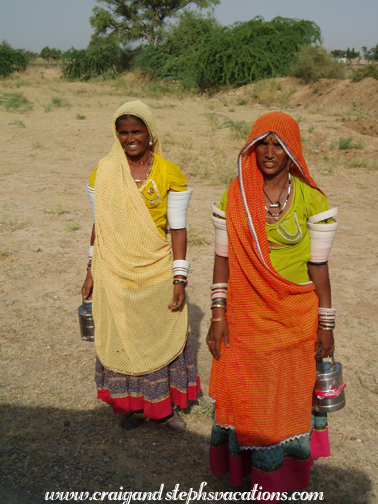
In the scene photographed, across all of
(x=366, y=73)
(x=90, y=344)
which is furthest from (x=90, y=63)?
(x=90, y=344)

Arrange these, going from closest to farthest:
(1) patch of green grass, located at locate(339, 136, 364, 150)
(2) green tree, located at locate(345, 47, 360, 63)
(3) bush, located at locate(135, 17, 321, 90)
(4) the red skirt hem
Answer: (4) the red skirt hem, (1) patch of green grass, located at locate(339, 136, 364, 150), (3) bush, located at locate(135, 17, 321, 90), (2) green tree, located at locate(345, 47, 360, 63)

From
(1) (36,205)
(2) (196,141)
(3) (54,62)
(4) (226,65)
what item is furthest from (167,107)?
(3) (54,62)

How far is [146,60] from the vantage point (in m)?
30.6

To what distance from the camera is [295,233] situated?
2041 mm

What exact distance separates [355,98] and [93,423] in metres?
16.3

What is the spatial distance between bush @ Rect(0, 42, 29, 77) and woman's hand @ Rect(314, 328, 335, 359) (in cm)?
3809

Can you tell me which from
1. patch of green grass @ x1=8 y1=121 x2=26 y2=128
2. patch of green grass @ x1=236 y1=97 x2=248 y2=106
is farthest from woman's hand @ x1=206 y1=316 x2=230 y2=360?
patch of green grass @ x1=236 y1=97 x2=248 y2=106

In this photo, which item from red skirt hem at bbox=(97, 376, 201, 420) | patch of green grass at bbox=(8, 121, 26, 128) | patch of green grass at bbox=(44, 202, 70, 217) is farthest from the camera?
patch of green grass at bbox=(8, 121, 26, 128)

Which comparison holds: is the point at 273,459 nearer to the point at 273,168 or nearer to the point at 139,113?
the point at 273,168

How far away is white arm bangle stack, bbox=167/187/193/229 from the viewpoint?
261 centimetres

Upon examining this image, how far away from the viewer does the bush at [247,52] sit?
73.1ft

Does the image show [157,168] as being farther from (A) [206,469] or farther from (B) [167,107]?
(B) [167,107]

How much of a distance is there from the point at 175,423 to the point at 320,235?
1521mm

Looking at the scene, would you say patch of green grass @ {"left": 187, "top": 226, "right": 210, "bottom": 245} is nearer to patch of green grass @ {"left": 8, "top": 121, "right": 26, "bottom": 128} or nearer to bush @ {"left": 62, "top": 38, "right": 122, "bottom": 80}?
patch of green grass @ {"left": 8, "top": 121, "right": 26, "bottom": 128}
